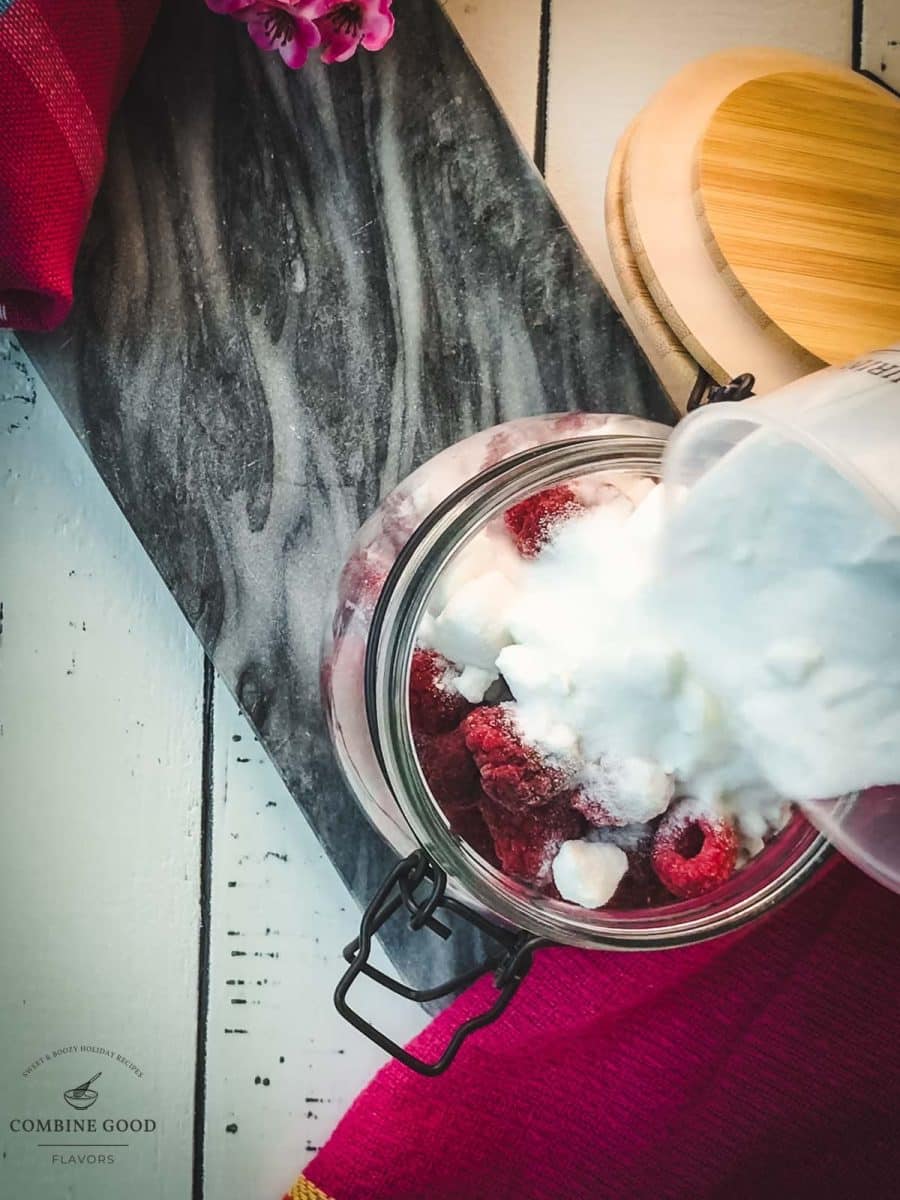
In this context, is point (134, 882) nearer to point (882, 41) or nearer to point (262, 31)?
point (262, 31)

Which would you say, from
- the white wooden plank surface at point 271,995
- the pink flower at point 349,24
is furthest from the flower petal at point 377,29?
the white wooden plank surface at point 271,995

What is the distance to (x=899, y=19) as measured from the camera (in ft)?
2.30

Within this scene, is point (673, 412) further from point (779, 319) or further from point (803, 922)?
point (803, 922)

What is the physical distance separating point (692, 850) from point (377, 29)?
458 millimetres

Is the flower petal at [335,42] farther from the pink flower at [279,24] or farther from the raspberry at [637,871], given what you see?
the raspberry at [637,871]

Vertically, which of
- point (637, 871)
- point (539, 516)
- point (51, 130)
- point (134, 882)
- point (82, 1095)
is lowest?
point (82, 1095)

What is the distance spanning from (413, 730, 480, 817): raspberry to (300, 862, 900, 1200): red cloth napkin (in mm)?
190

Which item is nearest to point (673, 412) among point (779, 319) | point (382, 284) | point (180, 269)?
point (779, 319)

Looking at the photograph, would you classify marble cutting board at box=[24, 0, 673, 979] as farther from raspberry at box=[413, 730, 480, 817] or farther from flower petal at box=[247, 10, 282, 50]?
raspberry at box=[413, 730, 480, 817]

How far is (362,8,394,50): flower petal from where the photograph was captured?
2.03 feet

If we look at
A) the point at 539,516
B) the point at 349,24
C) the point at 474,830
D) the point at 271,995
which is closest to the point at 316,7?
the point at 349,24

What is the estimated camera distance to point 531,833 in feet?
1.50

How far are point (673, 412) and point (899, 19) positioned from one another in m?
0.29

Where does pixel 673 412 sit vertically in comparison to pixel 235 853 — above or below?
above
